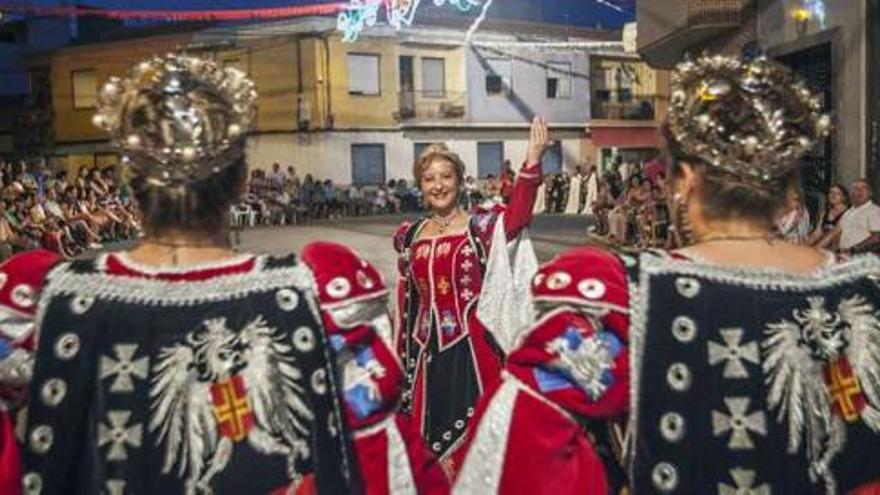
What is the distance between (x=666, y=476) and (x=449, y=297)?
3047 millimetres

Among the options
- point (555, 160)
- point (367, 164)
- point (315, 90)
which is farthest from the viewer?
point (555, 160)

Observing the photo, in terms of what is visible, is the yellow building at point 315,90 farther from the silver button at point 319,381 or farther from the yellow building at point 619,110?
the silver button at point 319,381

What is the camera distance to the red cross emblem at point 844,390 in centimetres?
228

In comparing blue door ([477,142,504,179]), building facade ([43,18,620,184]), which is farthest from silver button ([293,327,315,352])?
blue door ([477,142,504,179])

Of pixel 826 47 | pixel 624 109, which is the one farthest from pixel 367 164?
pixel 826 47

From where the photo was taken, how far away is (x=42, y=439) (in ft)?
7.19

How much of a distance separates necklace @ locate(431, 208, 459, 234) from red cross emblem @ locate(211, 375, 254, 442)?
10.7 ft

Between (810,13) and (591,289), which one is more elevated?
(810,13)

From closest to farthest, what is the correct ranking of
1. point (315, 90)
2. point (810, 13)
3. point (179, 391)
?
point (179, 391) → point (810, 13) → point (315, 90)

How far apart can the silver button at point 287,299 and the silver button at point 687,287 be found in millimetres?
817

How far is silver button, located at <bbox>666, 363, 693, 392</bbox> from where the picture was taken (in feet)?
7.16

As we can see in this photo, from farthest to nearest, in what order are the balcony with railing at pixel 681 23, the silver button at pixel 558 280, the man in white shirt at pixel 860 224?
the balcony with railing at pixel 681 23 < the man in white shirt at pixel 860 224 < the silver button at pixel 558 280

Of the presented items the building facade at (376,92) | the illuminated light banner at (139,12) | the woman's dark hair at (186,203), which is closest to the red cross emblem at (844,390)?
the woman's dark hair at (186,203)

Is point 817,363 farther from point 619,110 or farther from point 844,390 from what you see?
point 619,110
